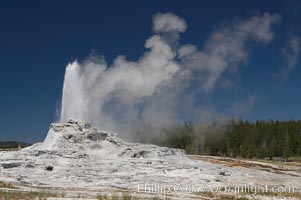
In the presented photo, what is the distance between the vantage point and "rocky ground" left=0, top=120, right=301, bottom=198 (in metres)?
37.2

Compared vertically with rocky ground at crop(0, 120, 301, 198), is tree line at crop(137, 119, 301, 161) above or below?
above

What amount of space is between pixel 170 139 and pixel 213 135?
11.6m

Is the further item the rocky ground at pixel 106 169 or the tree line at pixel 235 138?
the tree line at pixel 235 138

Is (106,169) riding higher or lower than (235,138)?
lower

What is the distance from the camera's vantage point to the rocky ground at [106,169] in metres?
37.2

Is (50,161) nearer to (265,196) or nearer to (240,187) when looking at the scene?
(240,187)

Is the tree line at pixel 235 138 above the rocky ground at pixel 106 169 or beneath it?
above

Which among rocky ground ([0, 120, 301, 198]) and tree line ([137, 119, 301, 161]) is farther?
tree line ([137, 119, 301, 161])

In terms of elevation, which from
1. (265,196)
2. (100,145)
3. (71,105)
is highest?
(71,105)

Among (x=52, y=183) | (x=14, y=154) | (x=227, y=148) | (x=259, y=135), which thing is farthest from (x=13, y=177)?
(x=259, y=135)

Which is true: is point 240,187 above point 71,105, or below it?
below

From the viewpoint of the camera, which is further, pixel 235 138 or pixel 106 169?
pixel 235 138

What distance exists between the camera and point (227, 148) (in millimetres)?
108812

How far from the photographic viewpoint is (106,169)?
43.1 m
